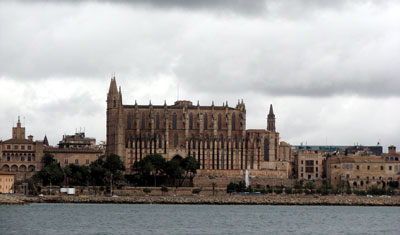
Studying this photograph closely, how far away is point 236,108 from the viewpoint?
188 meters

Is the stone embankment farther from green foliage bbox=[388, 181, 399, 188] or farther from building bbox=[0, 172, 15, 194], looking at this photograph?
green foliage bbox=[388, 181, 399, 188]

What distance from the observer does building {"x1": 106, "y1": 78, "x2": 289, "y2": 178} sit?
179 m

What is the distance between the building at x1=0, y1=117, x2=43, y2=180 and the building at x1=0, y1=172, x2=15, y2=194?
14.0 m

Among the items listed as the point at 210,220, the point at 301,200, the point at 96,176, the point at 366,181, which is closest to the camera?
the point at 210,220

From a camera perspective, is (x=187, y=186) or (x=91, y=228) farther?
(x=187, y=186)

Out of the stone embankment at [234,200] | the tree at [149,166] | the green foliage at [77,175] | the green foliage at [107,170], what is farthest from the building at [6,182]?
the tree at [149,166]

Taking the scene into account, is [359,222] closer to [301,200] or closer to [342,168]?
[301,200]

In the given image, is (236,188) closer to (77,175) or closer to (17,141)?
(77,175)

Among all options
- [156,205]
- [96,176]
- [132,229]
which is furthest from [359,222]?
[96,176]

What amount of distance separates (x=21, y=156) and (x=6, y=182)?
18.8m

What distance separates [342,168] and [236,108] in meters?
22.4

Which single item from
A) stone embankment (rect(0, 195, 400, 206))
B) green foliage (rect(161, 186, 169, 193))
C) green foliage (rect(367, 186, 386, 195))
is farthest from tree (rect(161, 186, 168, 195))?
green foliage (rect(367, 186, 386, 195))

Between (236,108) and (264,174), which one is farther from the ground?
(236,108)

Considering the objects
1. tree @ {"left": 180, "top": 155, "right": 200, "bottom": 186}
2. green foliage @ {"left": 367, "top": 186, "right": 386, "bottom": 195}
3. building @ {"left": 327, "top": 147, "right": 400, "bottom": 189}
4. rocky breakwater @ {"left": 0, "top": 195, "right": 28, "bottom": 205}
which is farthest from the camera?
building @ {"left": 327, "top": 147, "right": 400, "bottom": 189}
